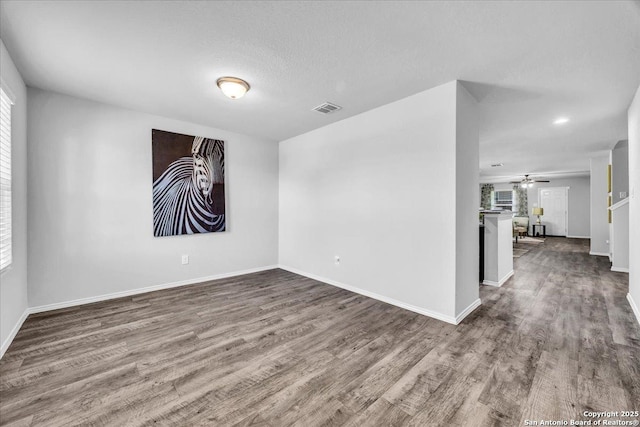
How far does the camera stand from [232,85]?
2648 millimetres

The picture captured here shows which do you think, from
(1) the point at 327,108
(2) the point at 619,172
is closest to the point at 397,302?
(1) the point at 327,108

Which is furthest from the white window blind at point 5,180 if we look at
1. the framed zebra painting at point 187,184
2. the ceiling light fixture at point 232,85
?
the ceiling light fixture at point 232,85

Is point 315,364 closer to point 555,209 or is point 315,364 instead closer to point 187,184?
point 187,184

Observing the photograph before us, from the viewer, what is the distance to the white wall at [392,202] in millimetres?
2779

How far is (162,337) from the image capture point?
243cm

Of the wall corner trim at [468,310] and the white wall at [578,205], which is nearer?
the wall corner trim at [468,310]

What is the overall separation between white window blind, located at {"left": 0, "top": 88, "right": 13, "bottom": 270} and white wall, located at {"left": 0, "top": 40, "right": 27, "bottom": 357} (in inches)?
4.5

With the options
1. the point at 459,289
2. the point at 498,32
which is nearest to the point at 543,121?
the point at 498,32

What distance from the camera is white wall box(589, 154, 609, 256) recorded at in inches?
258

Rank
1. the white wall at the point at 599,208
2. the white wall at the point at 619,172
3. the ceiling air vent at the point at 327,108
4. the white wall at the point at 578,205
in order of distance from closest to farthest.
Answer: the ceiling air vent at the point at 327,108 < the white wall at the point at 619,172 < the white wall at the point at 599,208 < the white wall at the point at 578,205

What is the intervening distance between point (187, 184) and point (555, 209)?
43.9 feet

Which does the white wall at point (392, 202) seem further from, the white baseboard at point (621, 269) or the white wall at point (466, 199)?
the white baseboard at point (621, 269)

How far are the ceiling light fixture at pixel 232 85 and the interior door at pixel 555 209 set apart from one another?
514 inches

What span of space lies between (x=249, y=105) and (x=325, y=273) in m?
2.65
